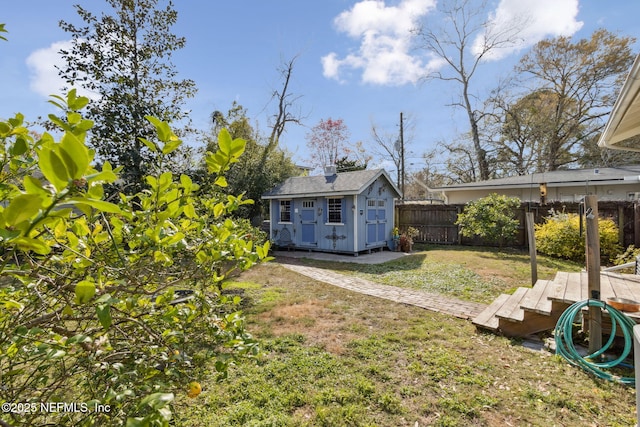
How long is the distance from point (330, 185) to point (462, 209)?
5983 mm

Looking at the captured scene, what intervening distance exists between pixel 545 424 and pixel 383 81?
20241 millimetres

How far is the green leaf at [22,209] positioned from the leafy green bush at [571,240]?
1074 cm

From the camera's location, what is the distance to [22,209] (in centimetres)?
49

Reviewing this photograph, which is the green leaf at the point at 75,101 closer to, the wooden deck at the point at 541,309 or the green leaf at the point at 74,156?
the green leaf at the point at 74,156

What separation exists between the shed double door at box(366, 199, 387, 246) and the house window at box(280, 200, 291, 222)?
10.6 ft

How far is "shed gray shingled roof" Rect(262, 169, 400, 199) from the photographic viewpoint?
10167mm

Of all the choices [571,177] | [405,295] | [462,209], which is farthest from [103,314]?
[571,177]

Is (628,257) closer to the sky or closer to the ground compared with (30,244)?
closer to the ground

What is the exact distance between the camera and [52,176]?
1.59ft

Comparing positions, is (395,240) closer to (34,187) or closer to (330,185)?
(330,185)

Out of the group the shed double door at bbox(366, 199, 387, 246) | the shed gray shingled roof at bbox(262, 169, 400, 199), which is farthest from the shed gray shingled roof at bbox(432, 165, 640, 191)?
the shed double door at bbox(366, 199, 387, 246)

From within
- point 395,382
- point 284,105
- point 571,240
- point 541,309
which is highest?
point 284,105

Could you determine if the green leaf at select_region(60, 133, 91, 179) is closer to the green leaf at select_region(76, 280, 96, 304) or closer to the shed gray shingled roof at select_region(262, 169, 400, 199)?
the green leaf at select_region(76, 280, 96, 304)

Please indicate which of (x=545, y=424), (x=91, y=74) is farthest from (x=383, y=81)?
(x=545, y=424)
